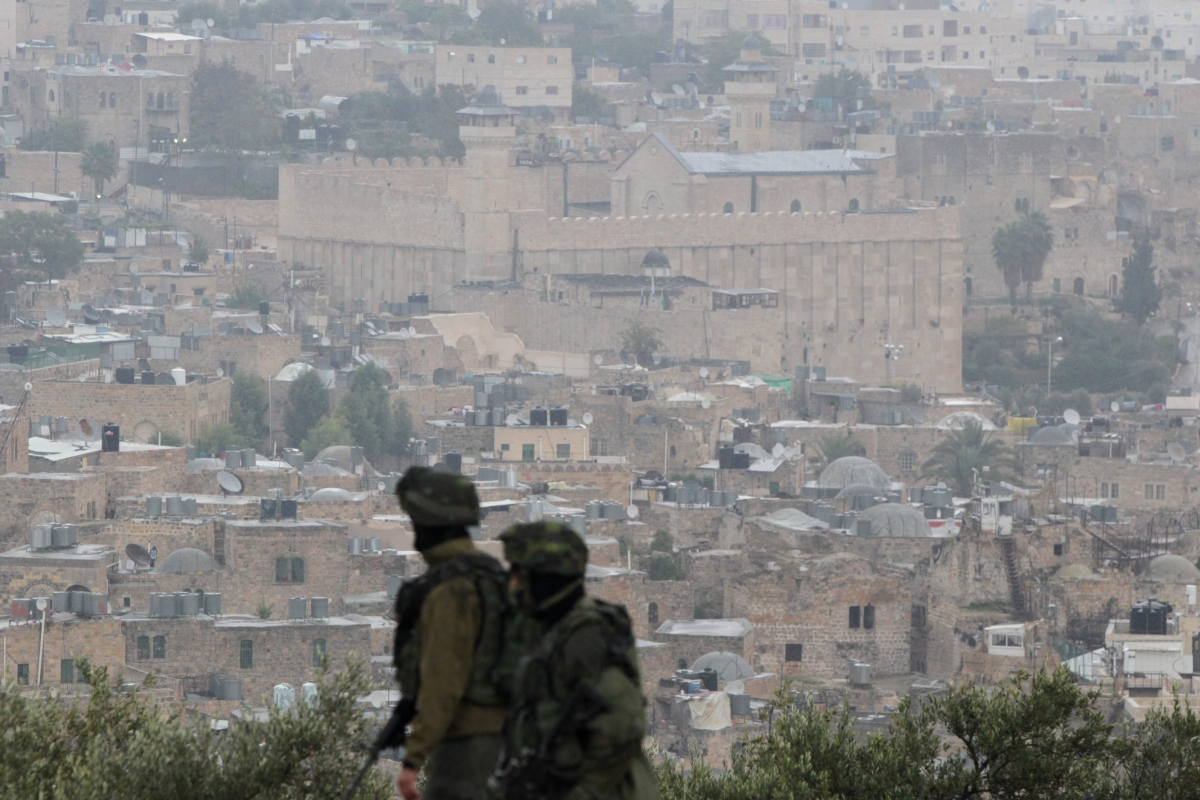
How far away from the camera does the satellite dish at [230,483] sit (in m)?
33.5

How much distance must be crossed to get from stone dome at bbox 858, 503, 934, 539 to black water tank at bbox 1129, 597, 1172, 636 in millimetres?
6200

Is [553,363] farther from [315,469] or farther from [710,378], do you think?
[315,469]

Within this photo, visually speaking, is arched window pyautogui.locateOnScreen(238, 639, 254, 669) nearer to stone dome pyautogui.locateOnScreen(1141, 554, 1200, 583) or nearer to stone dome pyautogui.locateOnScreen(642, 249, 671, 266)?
stone dome pyautogui.locateOnScreen(1141, 554, 1200, 583)

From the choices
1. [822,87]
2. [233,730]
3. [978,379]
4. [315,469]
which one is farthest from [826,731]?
[822,87]

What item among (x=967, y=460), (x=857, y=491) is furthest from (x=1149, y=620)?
(x=967, y=460)

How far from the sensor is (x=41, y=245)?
171 feet

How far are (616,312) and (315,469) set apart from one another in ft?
51.3

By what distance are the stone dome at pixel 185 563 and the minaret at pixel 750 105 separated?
37.5 metres

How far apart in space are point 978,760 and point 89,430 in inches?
1091

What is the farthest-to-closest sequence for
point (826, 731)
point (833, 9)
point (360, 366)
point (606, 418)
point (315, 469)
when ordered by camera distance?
1. point (833, 9)
2. point (360, 366)
3. point (606, 418)
4. point (315, 469)
5. point (826, 731)

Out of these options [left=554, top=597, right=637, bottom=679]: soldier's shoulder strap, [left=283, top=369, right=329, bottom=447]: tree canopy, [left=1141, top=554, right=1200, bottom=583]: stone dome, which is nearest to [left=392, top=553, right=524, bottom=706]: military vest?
[left=554, top=597, right=637, bottom=679]: soldier's shoulder strap

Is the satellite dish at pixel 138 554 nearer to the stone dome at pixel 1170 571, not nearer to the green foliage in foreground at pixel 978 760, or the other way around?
the stone dome at pixel 1170 571

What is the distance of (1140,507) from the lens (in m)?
38.2

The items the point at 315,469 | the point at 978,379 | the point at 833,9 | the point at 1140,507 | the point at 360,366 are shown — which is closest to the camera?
the point at 315,469
